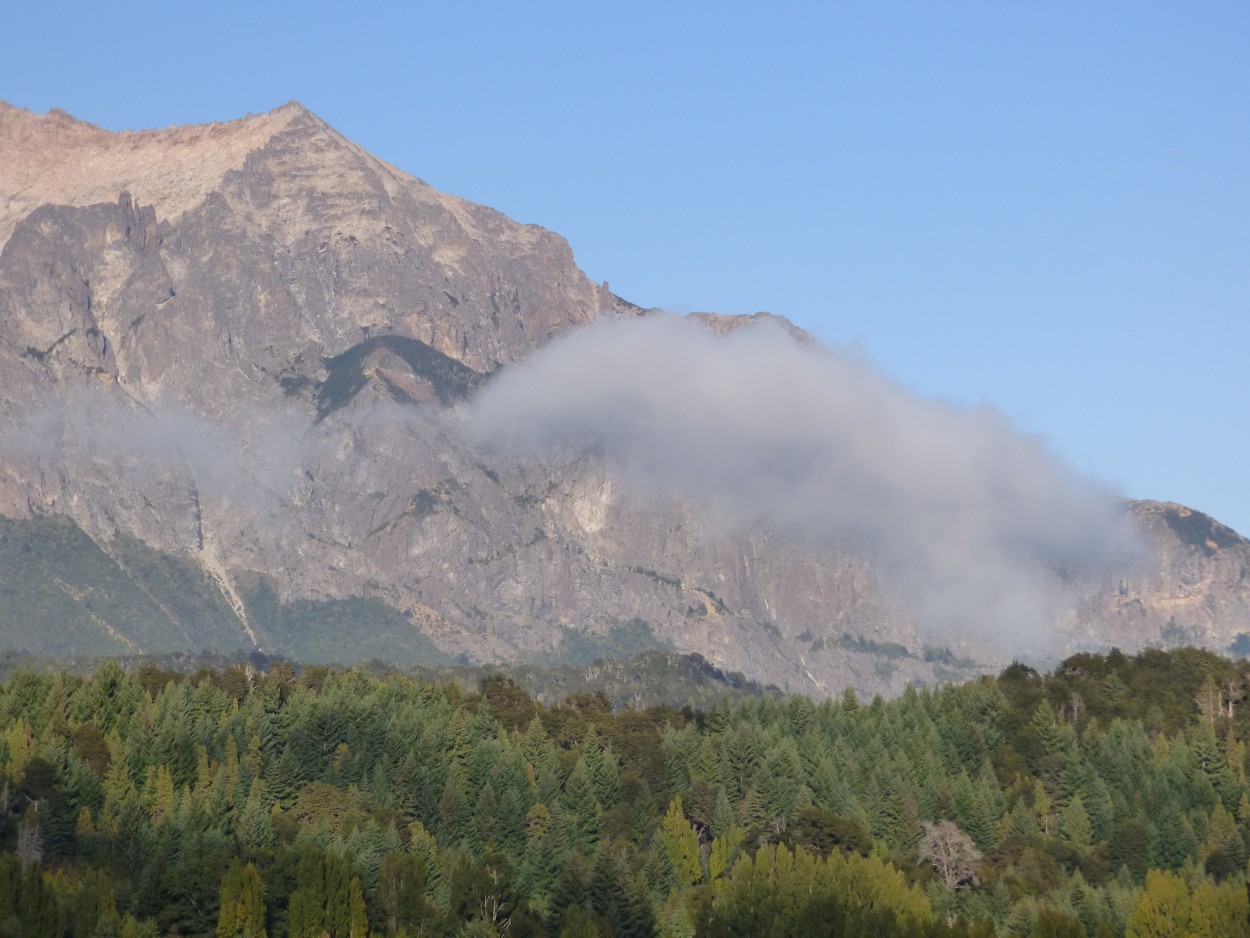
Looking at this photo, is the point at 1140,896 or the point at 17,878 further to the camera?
the point at 1140,896

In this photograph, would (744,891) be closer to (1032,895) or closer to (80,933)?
(1032,895)

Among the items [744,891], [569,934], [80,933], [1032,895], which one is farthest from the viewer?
[1032,895]

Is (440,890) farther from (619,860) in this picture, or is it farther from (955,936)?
(955,936)

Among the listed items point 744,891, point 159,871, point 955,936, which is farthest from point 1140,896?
point 159,871

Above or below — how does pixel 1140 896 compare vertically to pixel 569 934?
above

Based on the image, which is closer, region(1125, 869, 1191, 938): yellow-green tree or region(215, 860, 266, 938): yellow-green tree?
region(1125, 869, 1191, 938): yellow-green tree

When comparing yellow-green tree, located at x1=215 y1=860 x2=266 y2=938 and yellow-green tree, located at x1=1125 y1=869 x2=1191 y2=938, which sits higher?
yellow-green tree, located at x1=1125 y1=869 x2=1191 y2=938

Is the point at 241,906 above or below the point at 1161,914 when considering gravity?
below

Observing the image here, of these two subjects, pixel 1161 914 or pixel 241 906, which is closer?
pixel 241 906

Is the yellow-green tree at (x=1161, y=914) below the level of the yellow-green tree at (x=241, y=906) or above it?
above

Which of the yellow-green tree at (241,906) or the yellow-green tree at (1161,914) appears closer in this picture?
the yellow-green tree at (1161,914)

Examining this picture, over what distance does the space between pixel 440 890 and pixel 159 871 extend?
28589mm

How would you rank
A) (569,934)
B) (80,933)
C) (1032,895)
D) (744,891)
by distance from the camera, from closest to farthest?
(80,933) → (569,934) → (744,891) → (1032,895)

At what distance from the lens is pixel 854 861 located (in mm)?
192750
